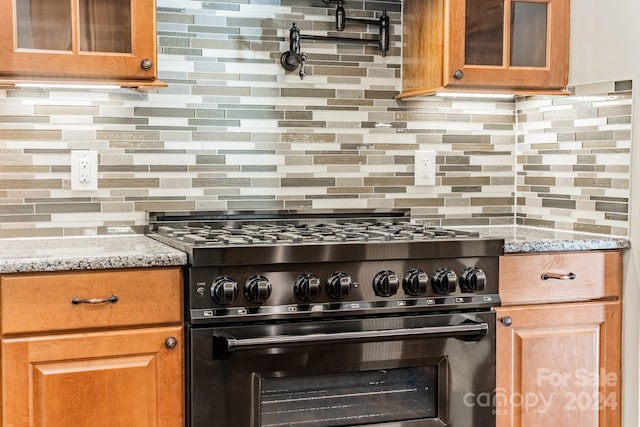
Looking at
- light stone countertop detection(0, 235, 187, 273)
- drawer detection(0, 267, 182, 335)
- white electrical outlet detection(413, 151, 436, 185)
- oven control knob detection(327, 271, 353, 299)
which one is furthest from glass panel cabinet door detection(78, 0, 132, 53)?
white electrical outlet detection(413, 151, 436, 185)

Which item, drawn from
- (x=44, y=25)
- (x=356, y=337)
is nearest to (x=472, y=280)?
(x=356, y=337)

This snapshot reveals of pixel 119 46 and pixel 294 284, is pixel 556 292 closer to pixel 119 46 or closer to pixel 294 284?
pixel 294 284

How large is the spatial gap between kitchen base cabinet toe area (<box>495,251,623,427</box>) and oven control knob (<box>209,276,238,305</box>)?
33.1 inches

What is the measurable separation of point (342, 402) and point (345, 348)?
0.16 m

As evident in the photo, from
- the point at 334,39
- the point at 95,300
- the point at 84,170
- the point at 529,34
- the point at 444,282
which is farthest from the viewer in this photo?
the point at 334,39

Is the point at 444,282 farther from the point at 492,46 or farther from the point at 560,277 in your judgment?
the point at 492,46

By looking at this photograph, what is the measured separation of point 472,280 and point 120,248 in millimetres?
1016

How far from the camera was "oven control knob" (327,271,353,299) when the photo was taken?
2133mm

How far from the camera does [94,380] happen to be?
203cm

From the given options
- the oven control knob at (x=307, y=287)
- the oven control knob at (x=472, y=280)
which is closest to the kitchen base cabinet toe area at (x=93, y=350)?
the oven control knob at (x=307, y=287)

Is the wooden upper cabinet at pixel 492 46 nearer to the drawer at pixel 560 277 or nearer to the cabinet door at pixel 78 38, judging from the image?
the drawer at pixel 560 277

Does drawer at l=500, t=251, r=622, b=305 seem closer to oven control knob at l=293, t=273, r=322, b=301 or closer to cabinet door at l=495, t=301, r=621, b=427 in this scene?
cabinet door at l=495, t=301, r=621, b=427

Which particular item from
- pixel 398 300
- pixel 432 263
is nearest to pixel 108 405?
pixel 398 300

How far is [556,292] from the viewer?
2457 mm
